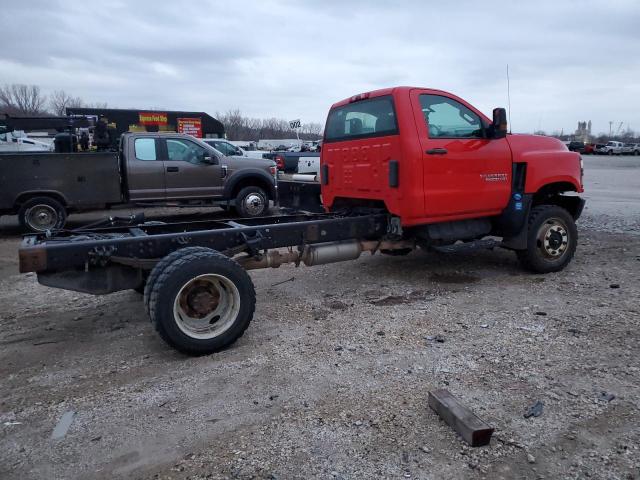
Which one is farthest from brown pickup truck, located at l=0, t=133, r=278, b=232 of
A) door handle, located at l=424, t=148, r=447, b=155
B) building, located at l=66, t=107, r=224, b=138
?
building, located at l=66, t=107, r=224, b=138

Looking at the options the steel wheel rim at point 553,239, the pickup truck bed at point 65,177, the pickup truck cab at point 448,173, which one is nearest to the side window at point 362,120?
the pickup truck cab at point 448,173

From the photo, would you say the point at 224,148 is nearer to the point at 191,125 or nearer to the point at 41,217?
the point at 41,217

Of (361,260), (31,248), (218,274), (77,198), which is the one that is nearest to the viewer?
(31,248)

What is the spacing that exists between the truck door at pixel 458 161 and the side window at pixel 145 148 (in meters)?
6.64

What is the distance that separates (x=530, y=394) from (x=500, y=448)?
694 mm

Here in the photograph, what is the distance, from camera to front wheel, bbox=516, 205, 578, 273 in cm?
605

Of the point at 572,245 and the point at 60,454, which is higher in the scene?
the point at 572,245

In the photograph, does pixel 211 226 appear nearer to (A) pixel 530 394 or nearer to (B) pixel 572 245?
(A) pixel 530 394

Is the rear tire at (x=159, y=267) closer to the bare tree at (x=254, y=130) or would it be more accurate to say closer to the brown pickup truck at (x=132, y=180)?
the brown pickup truck at (x=132, y=180)

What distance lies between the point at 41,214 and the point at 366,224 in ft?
24.0

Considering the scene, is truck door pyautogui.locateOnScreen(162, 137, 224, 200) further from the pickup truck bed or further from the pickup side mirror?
the pickup truck bed

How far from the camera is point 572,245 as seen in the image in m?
6.30

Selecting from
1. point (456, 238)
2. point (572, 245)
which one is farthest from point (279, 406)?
point (572, 245)

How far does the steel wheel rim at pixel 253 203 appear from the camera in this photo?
36.2 feet
